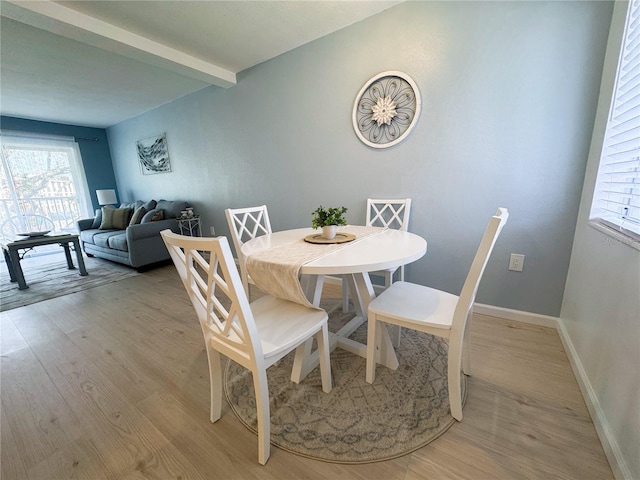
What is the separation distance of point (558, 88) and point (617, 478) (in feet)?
6.16

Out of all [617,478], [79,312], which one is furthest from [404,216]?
[79,312]

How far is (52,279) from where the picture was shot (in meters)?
3.13

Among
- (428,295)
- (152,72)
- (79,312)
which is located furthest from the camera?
(152,72)

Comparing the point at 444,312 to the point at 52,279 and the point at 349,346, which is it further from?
the point at 52,279

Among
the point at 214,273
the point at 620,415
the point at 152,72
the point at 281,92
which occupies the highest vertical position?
→ the point at 152,72

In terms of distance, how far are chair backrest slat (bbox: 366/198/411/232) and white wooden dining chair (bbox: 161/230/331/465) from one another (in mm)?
1170

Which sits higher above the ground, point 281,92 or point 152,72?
point 152,72

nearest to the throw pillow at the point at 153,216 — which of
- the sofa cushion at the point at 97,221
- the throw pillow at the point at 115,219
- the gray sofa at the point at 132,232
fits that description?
the gray sofa at the point at 132,232

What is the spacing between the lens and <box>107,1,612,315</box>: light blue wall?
1490mm

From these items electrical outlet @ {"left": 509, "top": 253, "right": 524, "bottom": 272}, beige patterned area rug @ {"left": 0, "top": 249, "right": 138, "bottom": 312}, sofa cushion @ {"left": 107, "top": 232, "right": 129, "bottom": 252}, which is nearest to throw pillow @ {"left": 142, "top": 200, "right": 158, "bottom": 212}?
sofa cushion @ {"left": 107, "top": 232, "right": 129, "bottom": 252}

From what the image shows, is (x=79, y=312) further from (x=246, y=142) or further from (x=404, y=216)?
(x=404, y=216)

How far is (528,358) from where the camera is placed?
1.46 m

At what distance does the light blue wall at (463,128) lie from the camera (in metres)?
1.49

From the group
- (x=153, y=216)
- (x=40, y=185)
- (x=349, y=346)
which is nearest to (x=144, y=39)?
(x=153, y=216)
